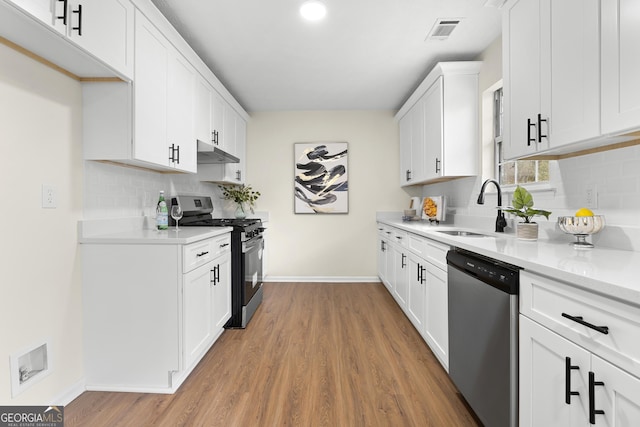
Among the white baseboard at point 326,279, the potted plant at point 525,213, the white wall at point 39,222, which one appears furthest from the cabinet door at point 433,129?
the white wall at point 39,222

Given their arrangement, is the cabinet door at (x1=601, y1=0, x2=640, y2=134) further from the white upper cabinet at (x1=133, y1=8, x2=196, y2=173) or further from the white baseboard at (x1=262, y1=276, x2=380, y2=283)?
the white baseboard at (x1=262, y1=276, x2=380, y2=283)

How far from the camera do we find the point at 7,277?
5.01 feet

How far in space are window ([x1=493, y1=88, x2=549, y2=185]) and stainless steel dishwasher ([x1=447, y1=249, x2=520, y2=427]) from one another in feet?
3.29

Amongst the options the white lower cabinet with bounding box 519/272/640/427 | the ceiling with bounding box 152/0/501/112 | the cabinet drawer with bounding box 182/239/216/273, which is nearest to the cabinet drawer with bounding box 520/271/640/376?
the white lower cabinet with bounding box 519/272/640/427

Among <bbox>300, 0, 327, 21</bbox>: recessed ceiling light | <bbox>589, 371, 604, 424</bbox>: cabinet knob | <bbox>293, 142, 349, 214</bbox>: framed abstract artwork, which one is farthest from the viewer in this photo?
<bbox>293, 142, 349, 214</bbox>: framed abstract artwork

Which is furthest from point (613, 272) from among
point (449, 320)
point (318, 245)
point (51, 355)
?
point (318, 245)

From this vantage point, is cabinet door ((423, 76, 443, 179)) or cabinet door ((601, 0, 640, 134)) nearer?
cabinet door ((601, 0, 640, 134))

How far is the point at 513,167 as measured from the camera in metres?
2.64

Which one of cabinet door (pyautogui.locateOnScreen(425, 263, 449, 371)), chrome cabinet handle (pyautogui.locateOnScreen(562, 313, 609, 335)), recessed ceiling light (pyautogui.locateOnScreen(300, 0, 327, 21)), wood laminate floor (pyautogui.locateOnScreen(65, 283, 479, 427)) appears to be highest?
recessed ceiling light (pyautogui.locateOnScreen(300, 0, 327, 21))

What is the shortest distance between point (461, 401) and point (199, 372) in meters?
1.68

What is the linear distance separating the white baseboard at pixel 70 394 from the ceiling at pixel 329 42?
257 cm

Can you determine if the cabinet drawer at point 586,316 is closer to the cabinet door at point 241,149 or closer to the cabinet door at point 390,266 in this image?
the cabinet door at point 390,266

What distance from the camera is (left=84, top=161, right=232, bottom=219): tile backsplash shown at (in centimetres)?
206

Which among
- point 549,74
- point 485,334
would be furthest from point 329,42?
point 485,334
